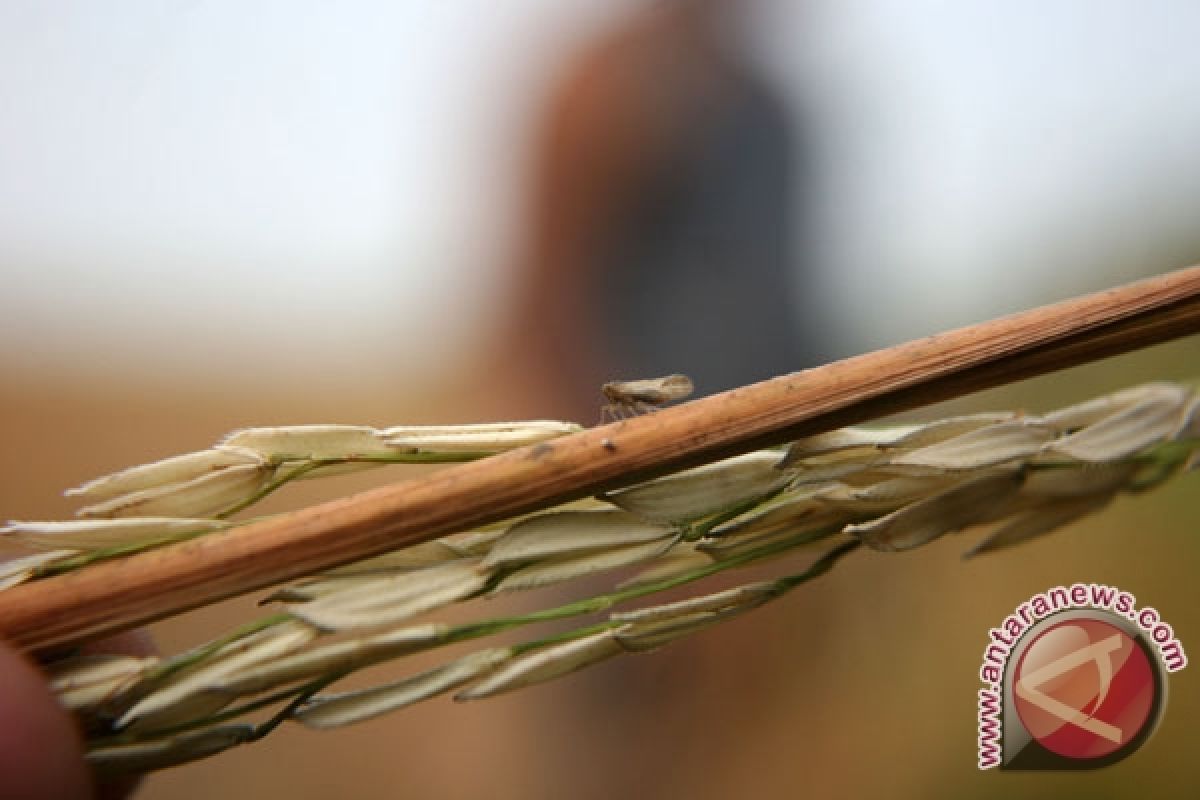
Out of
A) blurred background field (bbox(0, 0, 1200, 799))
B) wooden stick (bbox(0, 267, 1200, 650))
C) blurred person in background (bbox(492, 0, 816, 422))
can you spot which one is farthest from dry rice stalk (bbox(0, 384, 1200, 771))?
blurred person in background (bbox(492, 0, 816, 422))

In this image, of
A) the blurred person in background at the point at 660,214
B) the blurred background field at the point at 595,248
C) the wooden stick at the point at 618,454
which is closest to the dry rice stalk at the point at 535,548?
the wooden stick at the point at 618,454

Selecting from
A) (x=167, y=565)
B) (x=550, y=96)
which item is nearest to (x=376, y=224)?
(x=550, y=96)

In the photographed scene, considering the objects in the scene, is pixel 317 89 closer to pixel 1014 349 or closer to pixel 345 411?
pixel 345 411

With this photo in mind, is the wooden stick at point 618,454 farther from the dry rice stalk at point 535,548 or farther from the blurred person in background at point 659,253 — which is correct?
the blurred person in background at point 659,253

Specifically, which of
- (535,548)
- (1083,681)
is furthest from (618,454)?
(1083,681)

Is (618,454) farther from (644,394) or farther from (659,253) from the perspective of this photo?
(659,253)

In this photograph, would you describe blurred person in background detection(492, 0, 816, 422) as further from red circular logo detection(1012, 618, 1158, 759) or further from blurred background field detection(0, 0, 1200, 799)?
red circular logo detection(1012, 618, 1158, 759)
